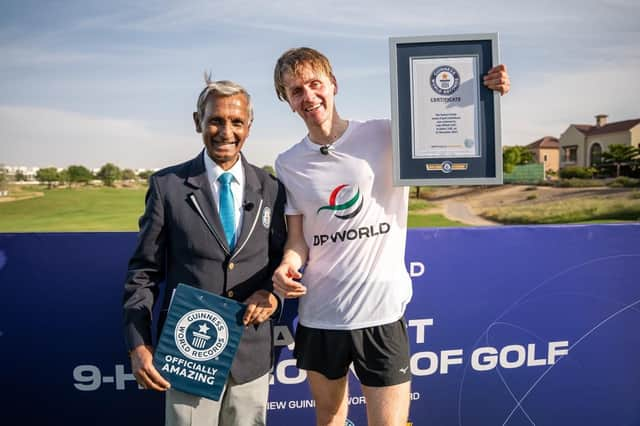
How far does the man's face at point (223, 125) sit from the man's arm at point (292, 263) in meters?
0.39

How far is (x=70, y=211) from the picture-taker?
141 ft

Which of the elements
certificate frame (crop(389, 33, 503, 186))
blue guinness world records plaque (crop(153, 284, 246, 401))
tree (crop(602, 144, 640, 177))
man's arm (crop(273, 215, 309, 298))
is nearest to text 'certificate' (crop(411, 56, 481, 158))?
certificate frame (crop(389, 33, 503, 186))

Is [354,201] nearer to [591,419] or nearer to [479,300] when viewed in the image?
[479,300]

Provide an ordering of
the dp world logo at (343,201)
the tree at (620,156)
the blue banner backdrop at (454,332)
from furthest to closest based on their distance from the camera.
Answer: the tree at (620,156), the blue banner backdrop at (454,332), the dp world logo at (343,201)

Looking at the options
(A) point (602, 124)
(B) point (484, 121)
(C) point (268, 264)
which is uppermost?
(A) point (602, 124)

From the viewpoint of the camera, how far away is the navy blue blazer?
1673 millimetres

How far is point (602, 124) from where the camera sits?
4244 cm

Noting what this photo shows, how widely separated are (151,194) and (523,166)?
149 ft

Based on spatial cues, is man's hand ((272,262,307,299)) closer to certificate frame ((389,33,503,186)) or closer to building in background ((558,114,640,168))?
certificate frame ((389,33,503,186))

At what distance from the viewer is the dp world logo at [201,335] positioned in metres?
1.66

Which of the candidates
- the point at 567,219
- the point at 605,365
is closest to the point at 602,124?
the point at 567,219

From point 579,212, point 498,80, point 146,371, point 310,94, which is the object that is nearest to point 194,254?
point 146,371

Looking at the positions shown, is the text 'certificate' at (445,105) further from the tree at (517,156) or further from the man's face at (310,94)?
the tree at (517,156)

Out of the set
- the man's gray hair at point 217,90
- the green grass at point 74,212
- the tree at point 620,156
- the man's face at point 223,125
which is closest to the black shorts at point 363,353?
the man's face at point 223,125
